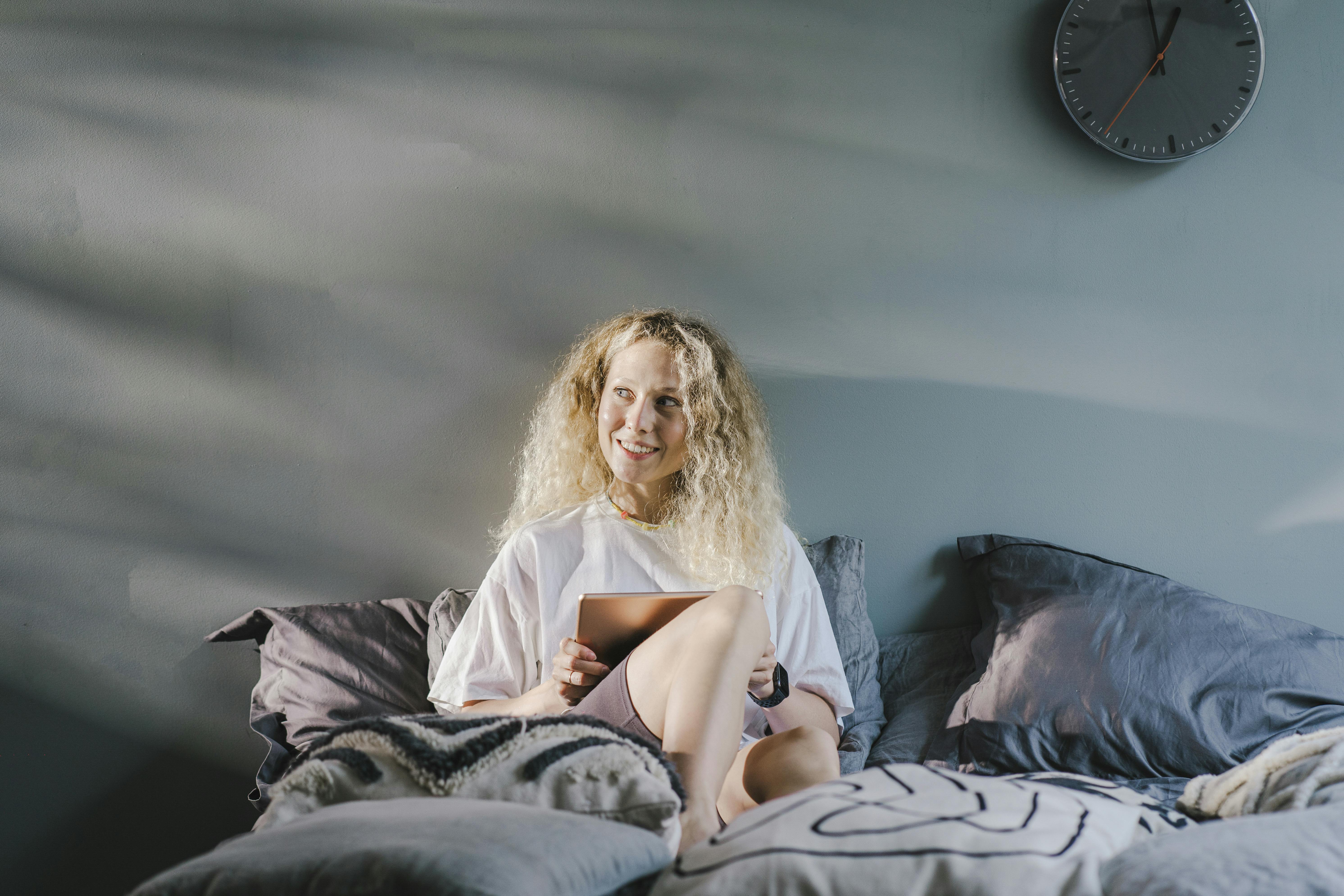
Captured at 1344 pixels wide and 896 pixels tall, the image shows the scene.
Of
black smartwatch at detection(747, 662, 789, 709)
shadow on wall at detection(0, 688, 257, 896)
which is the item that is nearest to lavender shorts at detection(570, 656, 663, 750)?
black smartwatch at detection(747, 662, 789, 709)

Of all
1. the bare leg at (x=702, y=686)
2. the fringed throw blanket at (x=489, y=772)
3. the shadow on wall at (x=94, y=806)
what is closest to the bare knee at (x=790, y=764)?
the bare leg at (x=702, y=686)

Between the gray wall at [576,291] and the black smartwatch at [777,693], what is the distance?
0.49 metres

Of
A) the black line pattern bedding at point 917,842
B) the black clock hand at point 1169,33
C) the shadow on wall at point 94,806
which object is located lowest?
the shadow on wall at point 94,806

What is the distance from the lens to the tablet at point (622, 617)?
1240 millimetres

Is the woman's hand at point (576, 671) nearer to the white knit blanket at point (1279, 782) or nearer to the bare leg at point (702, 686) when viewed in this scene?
the bare leg at point (702, 686)

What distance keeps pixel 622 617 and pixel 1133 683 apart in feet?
2.94

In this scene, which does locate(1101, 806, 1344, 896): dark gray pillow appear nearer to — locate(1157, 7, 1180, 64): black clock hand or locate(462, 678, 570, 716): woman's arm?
locate(462, 678, 570, 716): woman's arm

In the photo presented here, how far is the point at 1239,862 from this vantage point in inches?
25.3

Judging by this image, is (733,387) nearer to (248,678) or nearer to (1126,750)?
(1126,750)

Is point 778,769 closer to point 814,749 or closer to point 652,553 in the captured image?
point 814,749

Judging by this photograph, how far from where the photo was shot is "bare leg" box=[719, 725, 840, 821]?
1.16 m

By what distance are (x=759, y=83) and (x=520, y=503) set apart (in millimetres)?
1013

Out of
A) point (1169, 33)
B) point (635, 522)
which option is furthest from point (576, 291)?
point (1169, 33)

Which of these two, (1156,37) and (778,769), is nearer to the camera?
(778,769)
